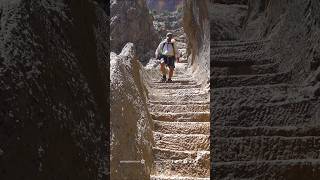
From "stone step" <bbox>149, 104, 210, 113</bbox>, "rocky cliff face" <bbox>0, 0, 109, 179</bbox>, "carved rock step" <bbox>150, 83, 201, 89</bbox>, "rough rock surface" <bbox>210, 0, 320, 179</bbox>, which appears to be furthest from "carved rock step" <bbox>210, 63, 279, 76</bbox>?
"carved rock step" <bbox>150, 83, 201, 89</bbox>

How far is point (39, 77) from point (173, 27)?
20841 millimetres

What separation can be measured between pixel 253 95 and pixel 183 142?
3175 mm

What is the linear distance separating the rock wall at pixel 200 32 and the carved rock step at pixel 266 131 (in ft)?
16.5

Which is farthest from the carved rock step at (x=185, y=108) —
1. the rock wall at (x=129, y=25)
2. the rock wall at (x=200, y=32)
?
the rock wall at (x=129, y=25)

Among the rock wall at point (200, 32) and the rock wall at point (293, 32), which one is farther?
the rock wall at point (200, 32)

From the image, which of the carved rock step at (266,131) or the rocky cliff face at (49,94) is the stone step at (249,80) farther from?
the rocky cliff face at (49,94)

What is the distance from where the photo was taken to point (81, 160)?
159 centimetres

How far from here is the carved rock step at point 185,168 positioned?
4.60 m

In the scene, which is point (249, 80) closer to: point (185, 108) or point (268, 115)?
point (268, 115)

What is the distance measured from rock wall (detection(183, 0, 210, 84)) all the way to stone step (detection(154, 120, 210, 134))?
184cm

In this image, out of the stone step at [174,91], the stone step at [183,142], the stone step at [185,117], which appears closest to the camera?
the stone step at [183,142]

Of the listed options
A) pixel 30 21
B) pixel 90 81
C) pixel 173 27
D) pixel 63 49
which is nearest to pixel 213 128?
pixel 90 81

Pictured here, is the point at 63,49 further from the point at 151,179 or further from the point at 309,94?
the point at 151,179

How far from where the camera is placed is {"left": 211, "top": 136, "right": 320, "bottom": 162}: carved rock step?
179 centimetres
